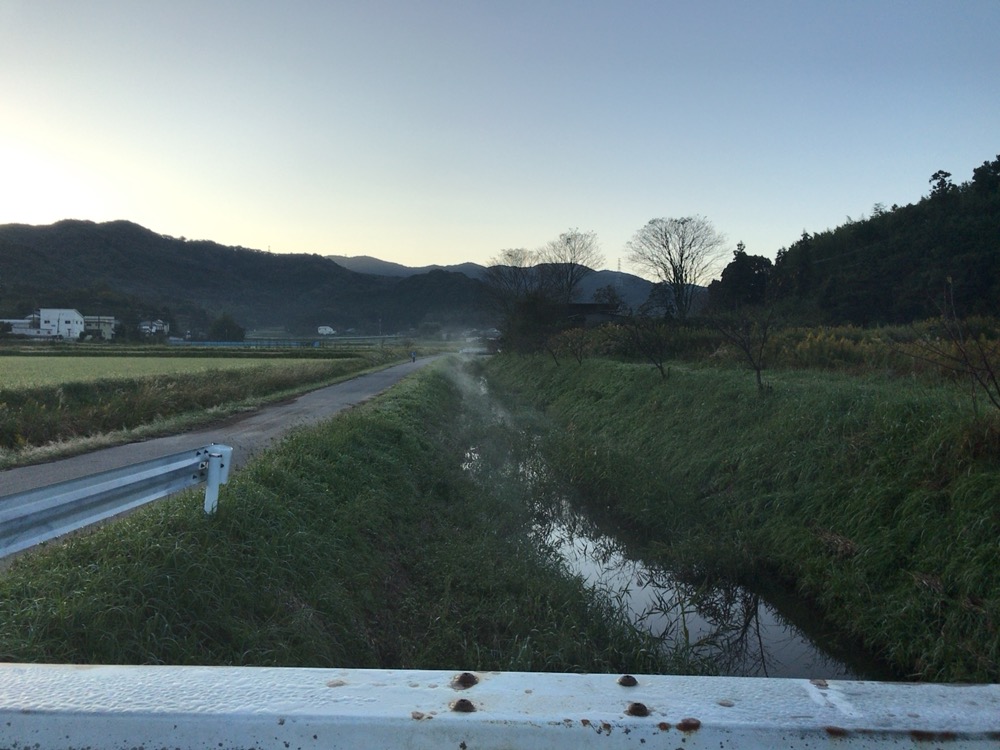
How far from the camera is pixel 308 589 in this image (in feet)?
14.8

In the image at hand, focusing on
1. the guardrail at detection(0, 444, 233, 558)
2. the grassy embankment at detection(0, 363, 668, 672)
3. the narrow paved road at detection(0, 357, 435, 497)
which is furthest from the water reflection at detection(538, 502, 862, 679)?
the narrow paved road at detection(0, 357, 435, 497)

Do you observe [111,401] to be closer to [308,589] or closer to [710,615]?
[308,589]

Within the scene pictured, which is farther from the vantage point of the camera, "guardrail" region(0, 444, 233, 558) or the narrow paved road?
the narrow paved road

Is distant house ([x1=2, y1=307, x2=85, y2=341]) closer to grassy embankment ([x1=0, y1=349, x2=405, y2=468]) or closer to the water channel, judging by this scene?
grassy embankment ([x1=0, y1=349, x2=405, y2=468])

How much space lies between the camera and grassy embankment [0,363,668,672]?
10.7 feet

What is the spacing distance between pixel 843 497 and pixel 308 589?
5501 millimetres

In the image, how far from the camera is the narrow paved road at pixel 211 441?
7938mm

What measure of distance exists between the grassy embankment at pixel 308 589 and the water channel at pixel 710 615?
0.57 meters

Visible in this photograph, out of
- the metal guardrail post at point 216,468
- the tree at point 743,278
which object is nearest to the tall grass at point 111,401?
the metal guardrail post at point 216,468

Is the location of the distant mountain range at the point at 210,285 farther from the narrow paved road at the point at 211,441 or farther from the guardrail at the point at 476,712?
the guardrail at the point at 476,712

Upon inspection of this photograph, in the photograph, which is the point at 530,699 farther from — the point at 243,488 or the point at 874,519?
the point at 874,519

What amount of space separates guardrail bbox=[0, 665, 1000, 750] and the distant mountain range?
50.9 m

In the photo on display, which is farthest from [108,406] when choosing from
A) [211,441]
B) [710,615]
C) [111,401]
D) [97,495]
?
[710,615]

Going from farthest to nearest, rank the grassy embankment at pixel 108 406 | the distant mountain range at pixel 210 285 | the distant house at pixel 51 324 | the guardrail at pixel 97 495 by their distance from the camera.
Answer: the distant mountain range at pixel 210 285 → the distant house at pixel 51 324 → the grassy embankment at pixel 108 406 → the guardrail at pixel 97 495
